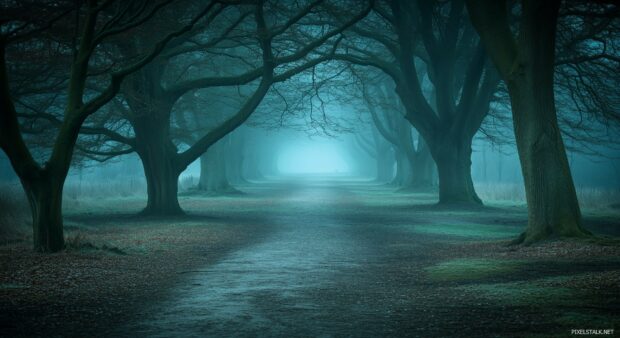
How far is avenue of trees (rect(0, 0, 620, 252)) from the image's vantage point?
41.9 ft

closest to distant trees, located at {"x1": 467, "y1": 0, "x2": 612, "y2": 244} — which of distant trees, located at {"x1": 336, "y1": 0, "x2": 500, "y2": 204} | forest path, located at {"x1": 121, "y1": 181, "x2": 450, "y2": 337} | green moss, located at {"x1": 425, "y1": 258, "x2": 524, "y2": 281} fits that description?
green moss, located at {"x1": 425, "y1": 258, "x2": 524, "y2": 281}

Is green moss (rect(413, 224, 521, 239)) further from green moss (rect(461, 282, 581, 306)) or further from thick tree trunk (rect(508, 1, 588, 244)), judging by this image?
green moss (rect(461, 282, 581, 306))

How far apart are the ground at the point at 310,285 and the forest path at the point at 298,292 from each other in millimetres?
23

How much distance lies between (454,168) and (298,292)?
66.1 feet

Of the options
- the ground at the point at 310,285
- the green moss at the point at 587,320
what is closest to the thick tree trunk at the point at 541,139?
the ground at the point at 310,285

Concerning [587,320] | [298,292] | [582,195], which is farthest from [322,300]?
[582,195]

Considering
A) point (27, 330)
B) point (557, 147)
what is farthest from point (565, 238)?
point (27, 330)

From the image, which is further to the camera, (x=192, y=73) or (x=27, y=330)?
(x=192, y=73)

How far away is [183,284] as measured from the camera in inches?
362

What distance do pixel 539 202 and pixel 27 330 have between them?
1018 centimetres

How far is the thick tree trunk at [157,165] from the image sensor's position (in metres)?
22.8

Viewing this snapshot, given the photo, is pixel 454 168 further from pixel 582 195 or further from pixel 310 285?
pixel 310 285

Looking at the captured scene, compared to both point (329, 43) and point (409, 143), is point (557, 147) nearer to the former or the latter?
point (329, 43)

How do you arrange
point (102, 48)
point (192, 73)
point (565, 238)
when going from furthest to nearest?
point (192, 73), point (102, 48), point (565, 238)
